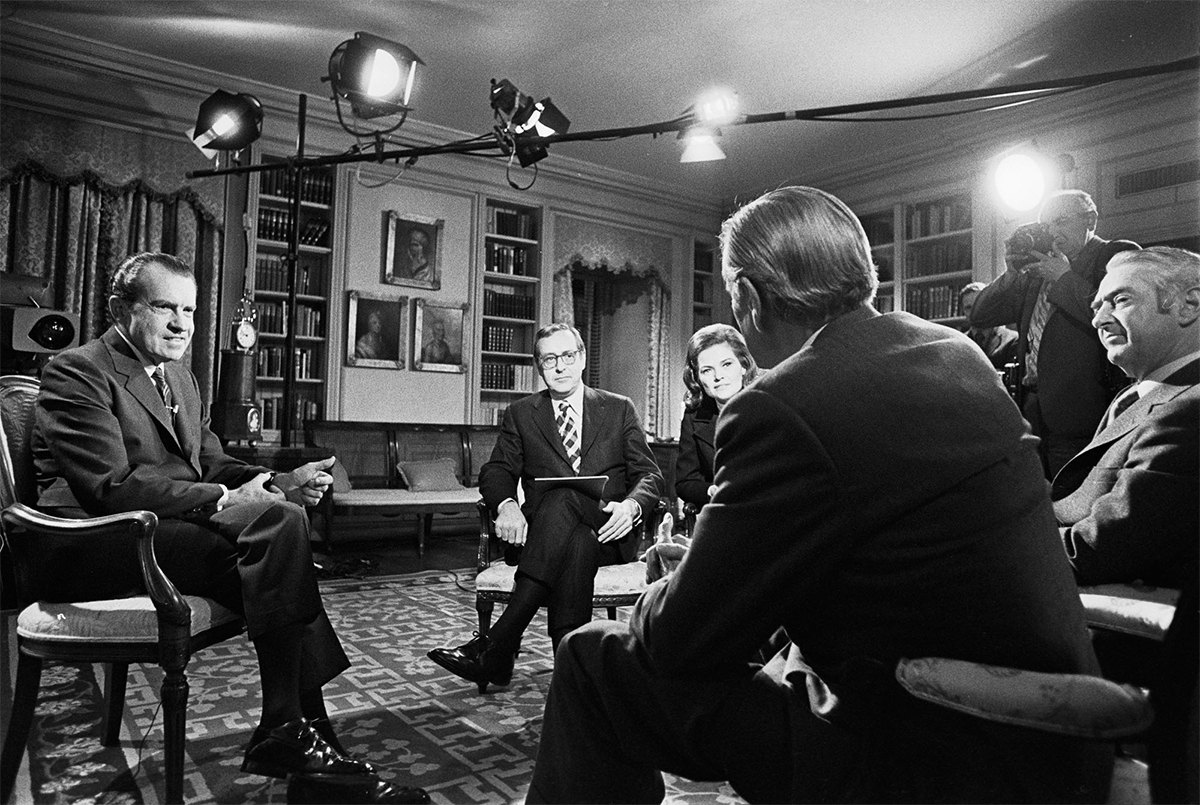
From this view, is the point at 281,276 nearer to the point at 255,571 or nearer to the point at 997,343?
the point at 255,571

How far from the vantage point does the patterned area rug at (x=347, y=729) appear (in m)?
1.93

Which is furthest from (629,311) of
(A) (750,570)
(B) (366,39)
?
(A) (750,570)

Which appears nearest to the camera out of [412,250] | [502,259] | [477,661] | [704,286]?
[477,661]

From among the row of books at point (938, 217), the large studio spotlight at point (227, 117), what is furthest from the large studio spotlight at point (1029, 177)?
the large studio spotlight at point (227, 117)

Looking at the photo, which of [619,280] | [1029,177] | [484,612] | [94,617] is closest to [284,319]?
[619,280]

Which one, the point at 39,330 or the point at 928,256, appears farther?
the point at 928,256

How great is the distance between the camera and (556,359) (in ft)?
9.79

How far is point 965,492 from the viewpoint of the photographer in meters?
0.97

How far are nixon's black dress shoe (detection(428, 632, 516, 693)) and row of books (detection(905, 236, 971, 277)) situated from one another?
5.95 metres

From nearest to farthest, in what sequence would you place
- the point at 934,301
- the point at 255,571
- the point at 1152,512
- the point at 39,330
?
the point at 1152,512, the point at 255,571, the point at 39,330, the point at 934,301

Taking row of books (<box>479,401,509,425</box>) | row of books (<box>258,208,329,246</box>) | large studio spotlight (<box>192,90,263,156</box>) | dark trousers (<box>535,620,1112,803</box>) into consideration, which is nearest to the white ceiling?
large studio spotlight (<box>192,90,263,156</box>)

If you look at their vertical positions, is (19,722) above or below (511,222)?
below

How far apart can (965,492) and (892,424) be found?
0.12m

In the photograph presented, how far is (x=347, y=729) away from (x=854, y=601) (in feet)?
6.03
